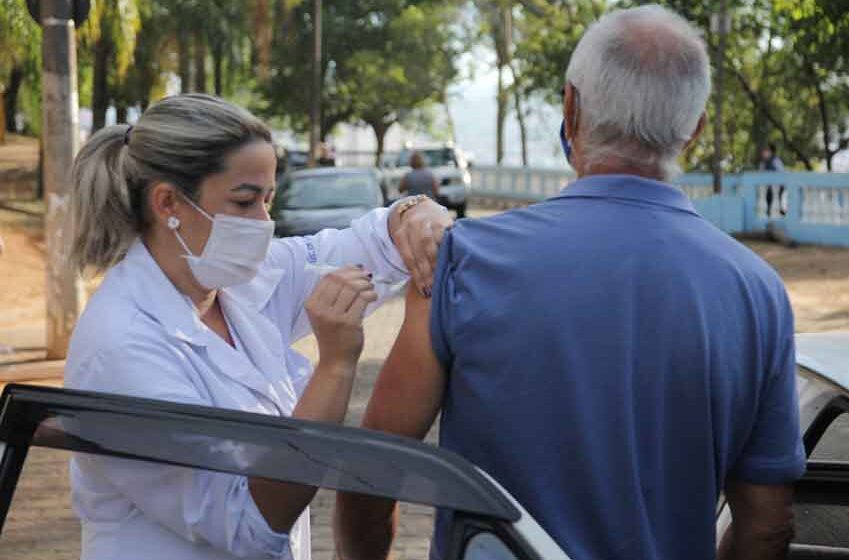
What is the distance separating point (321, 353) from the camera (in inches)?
106

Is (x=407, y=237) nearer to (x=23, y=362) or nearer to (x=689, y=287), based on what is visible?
(x=689, y=287)

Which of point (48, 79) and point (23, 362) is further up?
point (48, 79)

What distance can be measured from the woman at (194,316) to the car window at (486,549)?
34 centimetres

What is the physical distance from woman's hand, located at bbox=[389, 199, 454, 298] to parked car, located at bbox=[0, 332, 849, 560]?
0.51m

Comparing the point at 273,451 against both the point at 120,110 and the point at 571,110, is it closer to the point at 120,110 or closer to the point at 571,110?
the point at 571,110

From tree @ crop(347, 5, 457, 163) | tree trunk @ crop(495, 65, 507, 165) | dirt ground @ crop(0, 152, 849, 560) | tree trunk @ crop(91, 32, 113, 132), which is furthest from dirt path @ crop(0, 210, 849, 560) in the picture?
tree @ crop(347, 5, 457, 163)

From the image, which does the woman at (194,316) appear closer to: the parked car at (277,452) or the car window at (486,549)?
the parked car at (277,452)

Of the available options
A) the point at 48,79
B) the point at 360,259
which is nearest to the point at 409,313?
the point at 360,259

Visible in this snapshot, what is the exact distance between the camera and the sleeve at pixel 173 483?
8.11 ft

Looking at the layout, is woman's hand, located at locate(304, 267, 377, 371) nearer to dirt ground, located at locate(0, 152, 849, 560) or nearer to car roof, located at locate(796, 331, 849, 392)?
dirt ground, located at locate(0, 152, 849, 560)

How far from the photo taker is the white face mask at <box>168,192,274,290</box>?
9.30ft

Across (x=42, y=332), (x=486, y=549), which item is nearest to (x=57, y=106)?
(x=42, y=332)

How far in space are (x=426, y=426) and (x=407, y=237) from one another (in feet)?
1.72

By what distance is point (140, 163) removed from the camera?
287 cm
